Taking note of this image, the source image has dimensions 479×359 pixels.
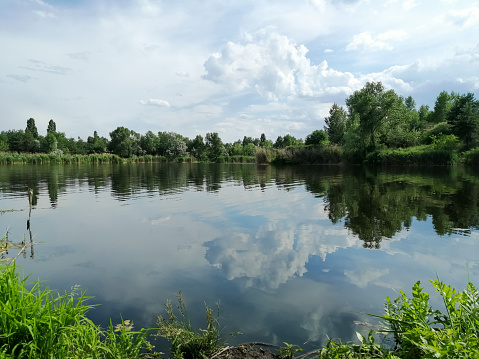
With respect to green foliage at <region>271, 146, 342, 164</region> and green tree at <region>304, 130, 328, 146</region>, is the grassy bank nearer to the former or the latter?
green foliage at <region>271, 146, 342, 164</region>

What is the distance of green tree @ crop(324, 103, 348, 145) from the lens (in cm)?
8188

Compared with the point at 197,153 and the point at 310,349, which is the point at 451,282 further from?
the point at 197,153

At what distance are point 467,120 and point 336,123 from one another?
119 ft

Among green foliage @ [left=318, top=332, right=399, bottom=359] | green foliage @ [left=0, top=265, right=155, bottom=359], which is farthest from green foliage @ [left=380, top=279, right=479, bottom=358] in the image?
green foliage @ [left=0, top=265, right=155, bottom=359]

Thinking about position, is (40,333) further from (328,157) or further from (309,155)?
(309,155)

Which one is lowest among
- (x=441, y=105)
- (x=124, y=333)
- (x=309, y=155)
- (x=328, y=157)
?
(x=124, y=333)

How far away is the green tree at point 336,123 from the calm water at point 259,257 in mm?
68095

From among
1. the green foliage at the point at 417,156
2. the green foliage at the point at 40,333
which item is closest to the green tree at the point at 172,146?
the green foliage at the point at 417,156

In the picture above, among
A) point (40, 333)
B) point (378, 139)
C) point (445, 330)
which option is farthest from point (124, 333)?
point (378, 139)

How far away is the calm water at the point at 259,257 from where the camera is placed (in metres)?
5.60

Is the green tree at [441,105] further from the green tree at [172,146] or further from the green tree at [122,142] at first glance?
the green tree at [122,142]

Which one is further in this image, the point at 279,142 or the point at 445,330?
the point at 279,142

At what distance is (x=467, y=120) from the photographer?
52344mm

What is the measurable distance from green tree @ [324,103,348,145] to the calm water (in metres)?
68.1
